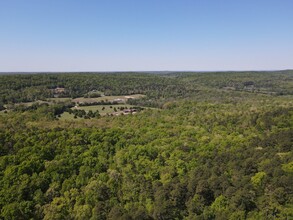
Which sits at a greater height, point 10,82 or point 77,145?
point 10,82

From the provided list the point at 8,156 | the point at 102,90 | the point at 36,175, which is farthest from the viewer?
the point at 102,90

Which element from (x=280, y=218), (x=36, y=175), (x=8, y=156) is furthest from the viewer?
(x=8, y=156)

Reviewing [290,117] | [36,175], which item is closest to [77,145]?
[36,175]

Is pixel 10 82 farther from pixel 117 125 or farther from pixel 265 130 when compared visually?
pixel 265 130

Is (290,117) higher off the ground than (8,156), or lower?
higher

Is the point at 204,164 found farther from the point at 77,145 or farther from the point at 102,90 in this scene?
the point at 102,90

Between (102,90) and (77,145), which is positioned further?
(102,90)

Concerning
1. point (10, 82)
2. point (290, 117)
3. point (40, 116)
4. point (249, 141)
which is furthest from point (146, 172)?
point (10, 82)

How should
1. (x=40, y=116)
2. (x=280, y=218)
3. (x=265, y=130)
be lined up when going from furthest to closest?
(x=40, y=116)
(x=265, y=130)
(x=280, y=218)

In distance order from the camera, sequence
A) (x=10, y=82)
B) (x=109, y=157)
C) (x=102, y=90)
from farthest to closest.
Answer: (x=102, y=90) < (x=10, y=82) < (x=109, y=157)
